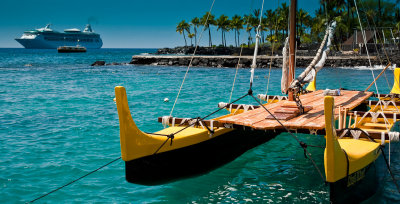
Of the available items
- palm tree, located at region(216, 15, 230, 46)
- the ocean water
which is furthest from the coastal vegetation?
the ocean water

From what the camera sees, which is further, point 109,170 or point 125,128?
point 109,170

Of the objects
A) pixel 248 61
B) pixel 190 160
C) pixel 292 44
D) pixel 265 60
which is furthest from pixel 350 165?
pixel 265 60

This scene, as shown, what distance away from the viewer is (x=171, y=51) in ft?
455

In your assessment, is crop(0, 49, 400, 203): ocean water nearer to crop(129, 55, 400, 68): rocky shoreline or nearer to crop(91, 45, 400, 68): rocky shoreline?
crop(91, 45, 400, 68): rocky shoreline

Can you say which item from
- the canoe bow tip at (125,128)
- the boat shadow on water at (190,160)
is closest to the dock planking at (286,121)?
the boat shadow on water at (190,160)

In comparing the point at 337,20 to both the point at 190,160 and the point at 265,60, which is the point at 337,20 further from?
the point at 190,160

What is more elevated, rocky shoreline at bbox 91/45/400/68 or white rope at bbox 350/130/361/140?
rocky shoreline at bbox 91/45/400/68

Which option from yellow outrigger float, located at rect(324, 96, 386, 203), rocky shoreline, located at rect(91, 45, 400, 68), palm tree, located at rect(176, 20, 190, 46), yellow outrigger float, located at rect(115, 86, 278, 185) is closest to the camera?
yellow outrigger float, located at rect(324, 96, 386, 203)

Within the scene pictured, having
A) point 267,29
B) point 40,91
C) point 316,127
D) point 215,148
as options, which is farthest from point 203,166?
point 267,29

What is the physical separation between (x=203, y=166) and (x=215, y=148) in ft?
1.77

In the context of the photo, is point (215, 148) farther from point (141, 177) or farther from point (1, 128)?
point (1, 128)

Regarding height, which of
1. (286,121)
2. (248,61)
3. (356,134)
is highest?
(248,61)

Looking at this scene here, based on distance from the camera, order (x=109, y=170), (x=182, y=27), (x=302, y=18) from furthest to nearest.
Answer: (x=182, y=27)
(x=302, y=18)
(x=109, y=170)

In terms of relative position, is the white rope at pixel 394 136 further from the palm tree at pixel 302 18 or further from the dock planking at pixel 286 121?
the palm tree at pixel 302 18
